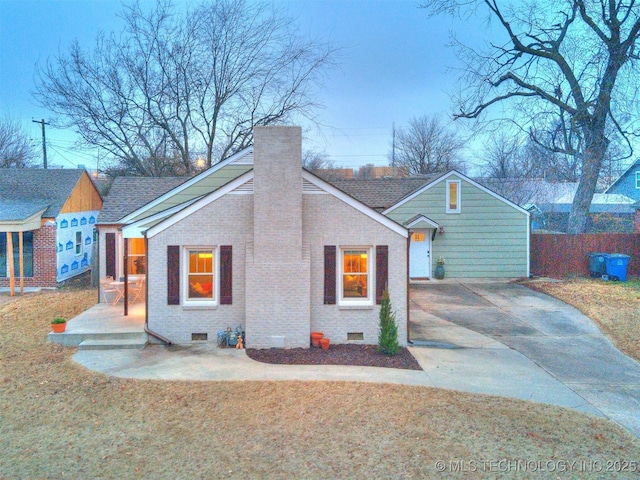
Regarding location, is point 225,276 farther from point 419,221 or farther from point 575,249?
point 575,249

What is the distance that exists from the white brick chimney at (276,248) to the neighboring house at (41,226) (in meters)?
11.3

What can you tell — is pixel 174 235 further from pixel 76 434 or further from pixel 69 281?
pixel 69 281

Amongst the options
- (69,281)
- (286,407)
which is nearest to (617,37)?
(286,407)

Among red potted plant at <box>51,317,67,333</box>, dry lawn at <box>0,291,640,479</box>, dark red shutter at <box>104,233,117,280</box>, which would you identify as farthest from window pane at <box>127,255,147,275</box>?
dry lawn at <box>0,291,640,479</box>

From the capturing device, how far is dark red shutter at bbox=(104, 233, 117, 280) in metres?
13.9

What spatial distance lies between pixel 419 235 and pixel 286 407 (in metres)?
13.9

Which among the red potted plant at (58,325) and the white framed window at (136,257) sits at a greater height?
the white framed window at (136,257)

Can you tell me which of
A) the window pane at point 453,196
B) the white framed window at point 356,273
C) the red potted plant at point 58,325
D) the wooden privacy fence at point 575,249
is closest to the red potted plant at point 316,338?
the white framed window at point 356,273

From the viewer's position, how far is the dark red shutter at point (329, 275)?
32.0ft

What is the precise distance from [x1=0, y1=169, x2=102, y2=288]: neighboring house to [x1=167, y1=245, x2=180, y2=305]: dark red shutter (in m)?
9.50

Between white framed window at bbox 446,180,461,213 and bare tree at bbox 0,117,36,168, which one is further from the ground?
bare tree at bbox 0,117,36,168

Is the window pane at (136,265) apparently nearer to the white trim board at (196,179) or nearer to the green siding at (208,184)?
the white trim board at (196,179)

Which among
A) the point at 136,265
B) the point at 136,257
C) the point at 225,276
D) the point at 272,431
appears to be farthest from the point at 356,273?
the point at 136,265

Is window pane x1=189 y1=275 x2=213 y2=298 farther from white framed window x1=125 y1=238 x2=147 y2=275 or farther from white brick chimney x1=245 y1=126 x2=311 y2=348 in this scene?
white framed window x1=125 y1=238 x2=147 y2=275
